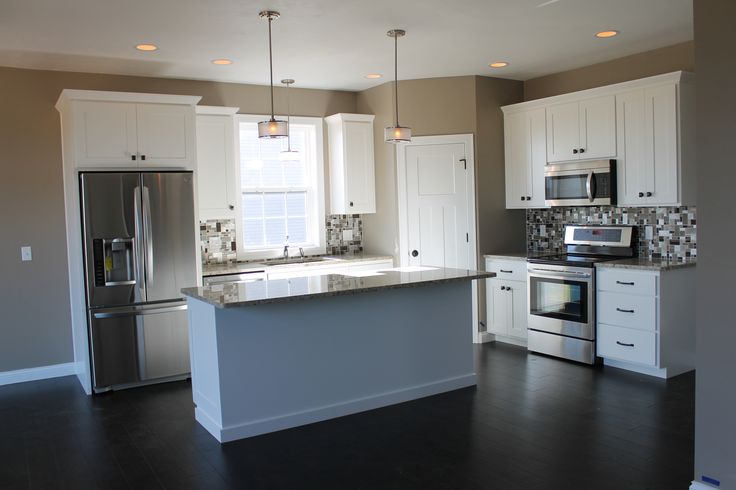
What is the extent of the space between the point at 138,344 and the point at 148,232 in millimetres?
908

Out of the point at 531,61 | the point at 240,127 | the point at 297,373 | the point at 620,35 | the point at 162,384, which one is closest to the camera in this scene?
the point at 297,373

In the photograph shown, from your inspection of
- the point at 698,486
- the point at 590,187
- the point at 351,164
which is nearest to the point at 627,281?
the point at 590,187

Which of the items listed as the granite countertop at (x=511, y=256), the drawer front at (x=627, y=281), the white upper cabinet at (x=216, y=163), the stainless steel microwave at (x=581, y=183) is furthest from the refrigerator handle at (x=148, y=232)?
the drawer front at (x=627, y=281)

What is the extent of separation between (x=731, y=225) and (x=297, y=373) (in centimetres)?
258

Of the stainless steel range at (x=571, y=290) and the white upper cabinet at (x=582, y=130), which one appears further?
the white upper cabinet at (x=582, y=130)

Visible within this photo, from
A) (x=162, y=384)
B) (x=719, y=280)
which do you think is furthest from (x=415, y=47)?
(x=162, y=384)

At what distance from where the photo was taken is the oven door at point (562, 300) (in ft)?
17.3

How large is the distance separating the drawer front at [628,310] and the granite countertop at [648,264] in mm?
226

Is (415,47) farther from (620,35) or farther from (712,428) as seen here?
(712,428)

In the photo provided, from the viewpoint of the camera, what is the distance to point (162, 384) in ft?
17.1

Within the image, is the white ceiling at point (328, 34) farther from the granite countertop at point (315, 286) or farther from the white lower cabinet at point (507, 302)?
the white lower cabinet at point (507, 302)

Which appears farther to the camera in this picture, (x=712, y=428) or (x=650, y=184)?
(x=650, y=184)

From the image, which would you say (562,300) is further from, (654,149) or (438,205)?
(438,205)

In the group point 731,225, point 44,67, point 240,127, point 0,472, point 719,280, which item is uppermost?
point 44,67
